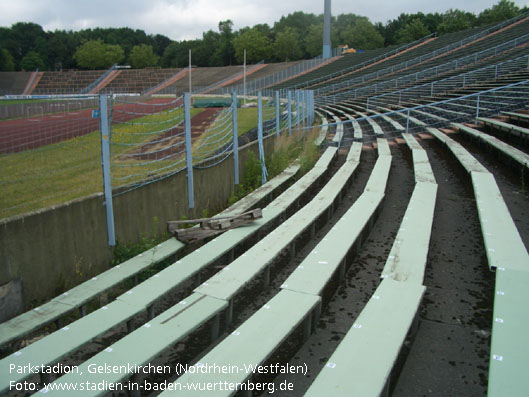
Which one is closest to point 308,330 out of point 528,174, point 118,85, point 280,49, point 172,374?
point 172,374

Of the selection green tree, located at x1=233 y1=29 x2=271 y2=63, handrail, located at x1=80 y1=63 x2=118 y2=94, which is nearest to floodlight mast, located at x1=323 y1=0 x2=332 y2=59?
green tree, located at x1=233 y1=29 x2=271 y2=63

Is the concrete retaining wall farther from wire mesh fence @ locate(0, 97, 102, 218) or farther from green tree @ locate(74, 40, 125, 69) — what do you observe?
green tree @ locate(74, 40, 125, 69)

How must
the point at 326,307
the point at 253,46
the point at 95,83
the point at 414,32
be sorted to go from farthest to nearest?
the point at 253,46 < the point at 414,32 < the point at 95,83 < the point at 326,307

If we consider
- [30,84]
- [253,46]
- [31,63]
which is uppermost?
[253,46]

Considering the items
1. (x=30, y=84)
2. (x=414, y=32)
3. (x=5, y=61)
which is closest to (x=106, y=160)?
(x=30, y=84)

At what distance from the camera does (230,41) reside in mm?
85750

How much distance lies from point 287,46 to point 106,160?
74.2m

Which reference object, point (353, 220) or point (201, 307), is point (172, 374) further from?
point (353, 220)

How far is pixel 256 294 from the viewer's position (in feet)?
12.8

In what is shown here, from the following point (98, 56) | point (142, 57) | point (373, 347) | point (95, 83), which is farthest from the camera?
point (142, 57)

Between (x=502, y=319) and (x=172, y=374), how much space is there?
2086mm

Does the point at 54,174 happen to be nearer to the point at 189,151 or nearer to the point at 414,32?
the point at 189,151

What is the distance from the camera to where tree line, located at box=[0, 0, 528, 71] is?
70.6 metres

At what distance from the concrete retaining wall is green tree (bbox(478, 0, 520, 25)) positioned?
70.7 metres
